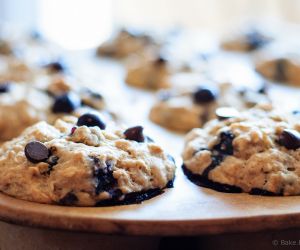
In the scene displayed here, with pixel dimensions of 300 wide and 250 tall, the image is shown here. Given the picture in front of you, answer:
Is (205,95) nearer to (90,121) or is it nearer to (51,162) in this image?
(90,121)

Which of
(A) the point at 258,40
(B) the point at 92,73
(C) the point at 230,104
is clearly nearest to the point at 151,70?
(B) the point at 92,73

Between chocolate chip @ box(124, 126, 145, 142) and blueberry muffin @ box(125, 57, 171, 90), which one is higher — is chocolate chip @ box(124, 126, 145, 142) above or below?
above

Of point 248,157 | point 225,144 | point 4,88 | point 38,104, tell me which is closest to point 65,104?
point 38,104

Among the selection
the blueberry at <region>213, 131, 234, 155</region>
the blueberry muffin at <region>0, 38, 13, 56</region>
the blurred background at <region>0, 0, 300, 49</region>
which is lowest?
the blurred background at <region>0, 0, 300, 49</region>

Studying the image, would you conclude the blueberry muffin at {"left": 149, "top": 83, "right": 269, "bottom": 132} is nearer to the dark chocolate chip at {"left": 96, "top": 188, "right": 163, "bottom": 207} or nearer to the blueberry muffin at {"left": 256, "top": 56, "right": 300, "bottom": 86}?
the blueberry muffin at {"left": 256, "top": 56, "right": 300, "bottom": 86}

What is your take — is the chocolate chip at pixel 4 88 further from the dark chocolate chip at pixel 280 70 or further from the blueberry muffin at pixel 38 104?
the dark chocolate chip at pixel 280 70

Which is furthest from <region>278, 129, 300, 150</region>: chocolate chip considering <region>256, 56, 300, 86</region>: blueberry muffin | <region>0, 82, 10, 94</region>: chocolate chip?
<region>256, 56, 300, 86</region>: blueberry muffin

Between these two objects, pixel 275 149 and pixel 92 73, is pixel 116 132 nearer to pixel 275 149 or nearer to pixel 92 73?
pixel 275 149
